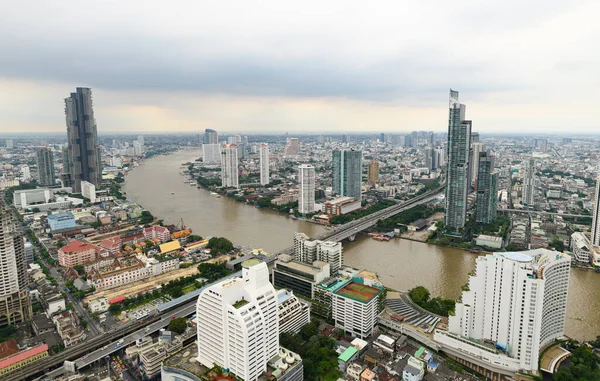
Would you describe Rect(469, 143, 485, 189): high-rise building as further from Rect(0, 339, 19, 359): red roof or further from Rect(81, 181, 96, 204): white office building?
Rect(0, 339, 19, 359): red roof

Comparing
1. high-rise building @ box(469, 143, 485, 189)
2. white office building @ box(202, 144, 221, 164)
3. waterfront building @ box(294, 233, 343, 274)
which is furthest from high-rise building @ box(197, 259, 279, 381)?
white office building @ box(202, 144, 221, 164)

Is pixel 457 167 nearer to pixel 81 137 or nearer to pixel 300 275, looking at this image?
pixel 300 275

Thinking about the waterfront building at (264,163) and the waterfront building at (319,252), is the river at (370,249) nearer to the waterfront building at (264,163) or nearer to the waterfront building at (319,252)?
the waterfront building at (319,252)

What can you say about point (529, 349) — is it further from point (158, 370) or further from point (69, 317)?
point (69, 317)

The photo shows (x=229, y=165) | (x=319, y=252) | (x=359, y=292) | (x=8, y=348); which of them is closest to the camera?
(x=8, y=348)

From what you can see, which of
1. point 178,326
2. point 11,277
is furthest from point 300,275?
point 11,277
